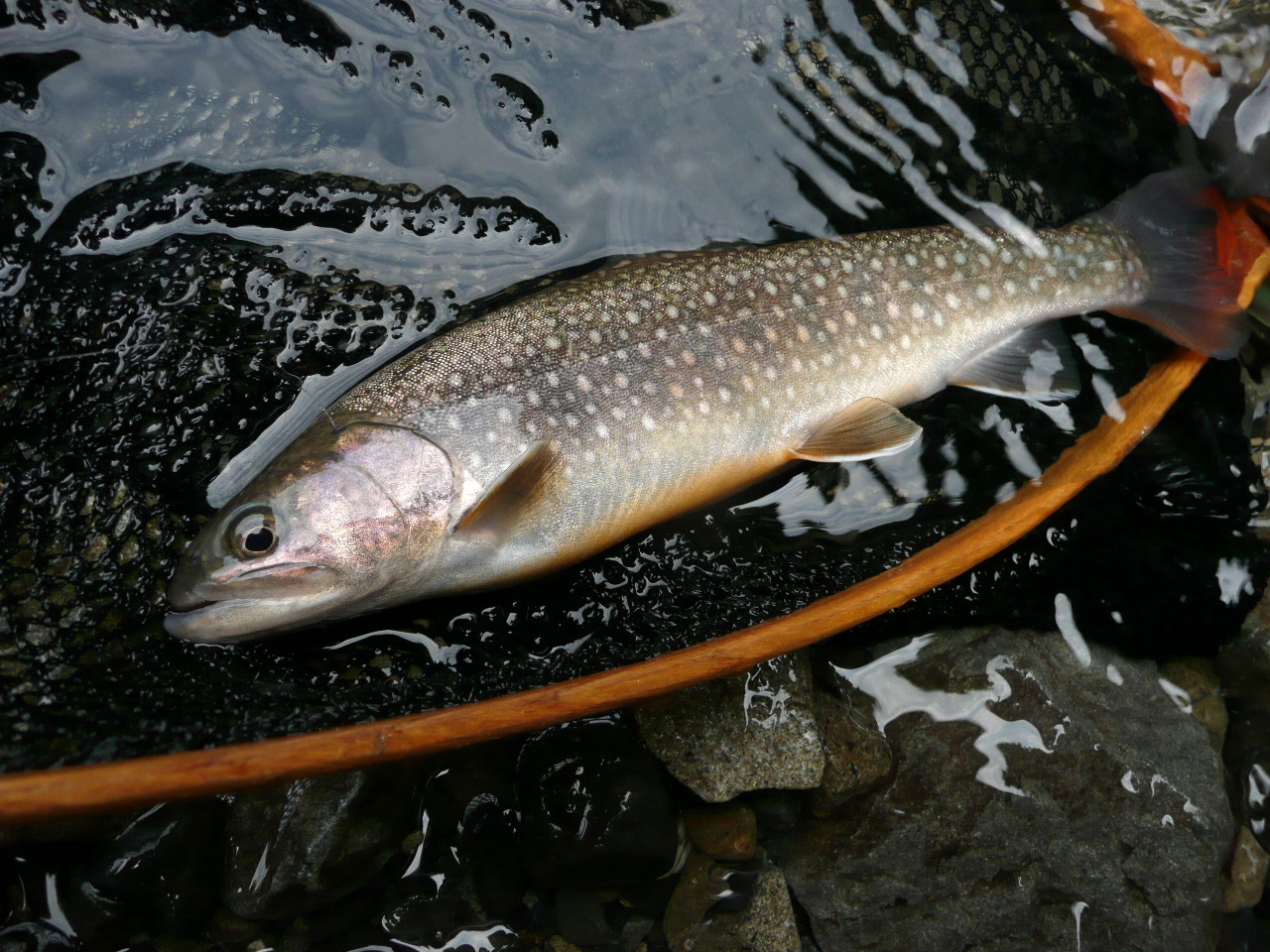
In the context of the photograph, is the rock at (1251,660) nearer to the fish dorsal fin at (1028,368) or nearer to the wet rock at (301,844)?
the fish dorsal fin at (1028,368)

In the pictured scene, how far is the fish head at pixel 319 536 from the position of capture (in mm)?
1766

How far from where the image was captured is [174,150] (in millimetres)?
2168

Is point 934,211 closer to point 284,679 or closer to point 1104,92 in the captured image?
point 1104,92

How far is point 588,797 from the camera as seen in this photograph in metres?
2.16

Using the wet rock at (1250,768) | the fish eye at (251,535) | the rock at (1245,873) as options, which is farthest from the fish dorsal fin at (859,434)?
the rock at (1245,873)

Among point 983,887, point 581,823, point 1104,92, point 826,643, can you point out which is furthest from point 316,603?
point 1104,92

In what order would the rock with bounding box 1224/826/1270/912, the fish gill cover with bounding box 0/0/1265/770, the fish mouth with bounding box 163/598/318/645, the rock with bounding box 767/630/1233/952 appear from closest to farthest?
the fish mouth with bounding box 163/598/318/645, the fish gill cover with bounding box 0/0/1265/770, the rock with bounding box 767/630/1233/952, the rock with bounding box 1224/826/1270/912

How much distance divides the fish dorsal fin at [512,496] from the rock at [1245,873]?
2.54 meters

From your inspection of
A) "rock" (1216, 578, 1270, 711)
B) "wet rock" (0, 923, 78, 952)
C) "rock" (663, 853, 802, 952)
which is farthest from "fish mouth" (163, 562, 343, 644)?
"rock" (1216, 578, 1270, 711)

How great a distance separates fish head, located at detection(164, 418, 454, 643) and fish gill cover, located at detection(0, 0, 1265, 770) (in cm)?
19

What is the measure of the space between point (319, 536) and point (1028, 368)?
6.81 feet

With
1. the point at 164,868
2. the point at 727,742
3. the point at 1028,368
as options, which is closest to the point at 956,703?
the point at 727,742

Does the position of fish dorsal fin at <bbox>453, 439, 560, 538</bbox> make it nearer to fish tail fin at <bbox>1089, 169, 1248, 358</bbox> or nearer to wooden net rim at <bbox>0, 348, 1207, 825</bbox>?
wooden net rim at <bbox>0, 348, 1207, 825</bbox>

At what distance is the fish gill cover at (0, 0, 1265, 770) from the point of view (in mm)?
1876
